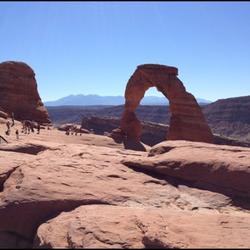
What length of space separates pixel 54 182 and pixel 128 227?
7.11 ft

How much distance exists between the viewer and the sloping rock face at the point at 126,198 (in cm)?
596

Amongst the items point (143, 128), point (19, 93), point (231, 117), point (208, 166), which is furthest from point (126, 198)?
point (231, 117)

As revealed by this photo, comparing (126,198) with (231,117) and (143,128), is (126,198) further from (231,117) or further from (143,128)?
(231,117)

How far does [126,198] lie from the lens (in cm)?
761

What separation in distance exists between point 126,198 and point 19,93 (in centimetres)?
3483

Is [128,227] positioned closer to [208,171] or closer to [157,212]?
[157,212]

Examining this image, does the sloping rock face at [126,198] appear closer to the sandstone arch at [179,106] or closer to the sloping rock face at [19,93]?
the sandstone arch at [179,106]

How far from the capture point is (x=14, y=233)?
7086 millimetres

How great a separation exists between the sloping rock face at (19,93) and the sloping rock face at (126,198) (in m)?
30.8

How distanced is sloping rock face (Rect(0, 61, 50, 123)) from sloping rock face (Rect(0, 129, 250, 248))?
3078 cm

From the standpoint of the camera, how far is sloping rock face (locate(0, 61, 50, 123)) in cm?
3991

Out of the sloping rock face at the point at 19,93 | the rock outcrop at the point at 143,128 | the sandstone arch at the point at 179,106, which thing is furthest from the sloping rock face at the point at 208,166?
the rock outcrop at the point at 143,128

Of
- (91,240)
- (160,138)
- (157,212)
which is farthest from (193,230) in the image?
(160,138)

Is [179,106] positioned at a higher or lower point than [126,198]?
higher
